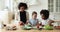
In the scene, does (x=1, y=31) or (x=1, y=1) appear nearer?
(x=1, y=31)

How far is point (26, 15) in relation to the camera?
303cm

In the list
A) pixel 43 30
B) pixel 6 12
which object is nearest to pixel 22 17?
pixel 43 30

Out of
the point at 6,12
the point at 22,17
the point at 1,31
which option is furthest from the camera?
the point at 6,12

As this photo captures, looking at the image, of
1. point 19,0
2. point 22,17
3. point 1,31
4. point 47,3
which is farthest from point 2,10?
point 1,31

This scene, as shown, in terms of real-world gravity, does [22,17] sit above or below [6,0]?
below

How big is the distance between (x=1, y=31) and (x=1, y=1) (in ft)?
11.3

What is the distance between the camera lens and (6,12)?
16.9ft

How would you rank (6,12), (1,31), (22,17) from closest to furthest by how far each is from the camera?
1. (1,31)
2. (22,17)
3. (6,12)

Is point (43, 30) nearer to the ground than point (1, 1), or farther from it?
nearer to the ground

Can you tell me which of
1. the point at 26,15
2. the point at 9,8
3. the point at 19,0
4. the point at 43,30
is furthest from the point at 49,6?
the point at 43,30

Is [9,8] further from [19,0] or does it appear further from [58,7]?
[58,7]

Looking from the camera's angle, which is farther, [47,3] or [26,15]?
[47,3]

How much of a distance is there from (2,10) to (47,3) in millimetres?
1537

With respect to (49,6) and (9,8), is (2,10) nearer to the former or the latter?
(9,8)
